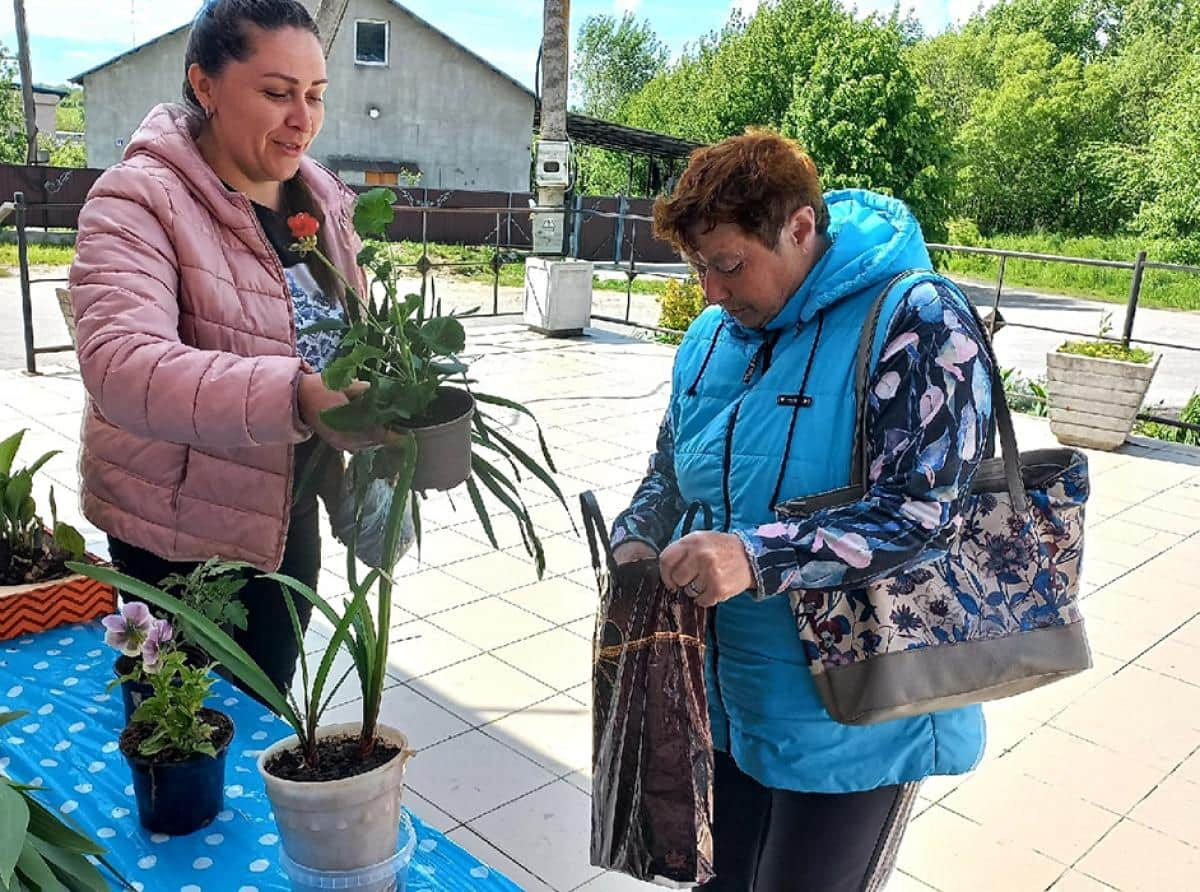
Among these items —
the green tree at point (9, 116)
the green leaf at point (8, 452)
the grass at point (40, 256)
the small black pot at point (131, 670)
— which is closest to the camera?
the small black pot at point (131, 670)

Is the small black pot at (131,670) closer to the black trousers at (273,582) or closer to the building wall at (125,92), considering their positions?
the black trousers at (273,582)

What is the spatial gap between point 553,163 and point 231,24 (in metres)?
7.80

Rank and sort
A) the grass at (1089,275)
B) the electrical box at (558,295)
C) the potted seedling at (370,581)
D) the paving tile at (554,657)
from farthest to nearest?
the grass at (1089,275) → the electrical box at (558,295) → the paving tile at (554,657) → the potted seedling at (370,581)

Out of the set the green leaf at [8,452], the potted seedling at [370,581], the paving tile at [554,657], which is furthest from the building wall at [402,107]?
the potted seedling at [370,581]

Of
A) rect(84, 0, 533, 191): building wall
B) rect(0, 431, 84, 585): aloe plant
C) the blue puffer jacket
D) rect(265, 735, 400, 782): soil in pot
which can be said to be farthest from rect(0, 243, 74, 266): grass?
the blue puffer jacket

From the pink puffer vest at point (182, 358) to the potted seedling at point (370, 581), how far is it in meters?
0.13

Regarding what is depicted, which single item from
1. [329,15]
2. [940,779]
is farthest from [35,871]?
[329,15]

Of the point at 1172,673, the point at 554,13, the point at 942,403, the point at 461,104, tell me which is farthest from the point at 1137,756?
the point at 461,104

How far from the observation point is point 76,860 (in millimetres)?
1113

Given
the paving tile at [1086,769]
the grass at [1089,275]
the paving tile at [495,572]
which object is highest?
the grass at [1089,275]

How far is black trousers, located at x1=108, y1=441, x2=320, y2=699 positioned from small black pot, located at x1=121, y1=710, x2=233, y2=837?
10.0 inches

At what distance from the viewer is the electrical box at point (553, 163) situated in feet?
29.7

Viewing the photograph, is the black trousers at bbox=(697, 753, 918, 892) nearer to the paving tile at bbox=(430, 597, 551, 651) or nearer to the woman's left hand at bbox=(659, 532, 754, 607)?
the woman's left hand at bbox=(659, 532, 754, 607)

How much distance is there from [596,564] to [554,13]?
858 centimetres
